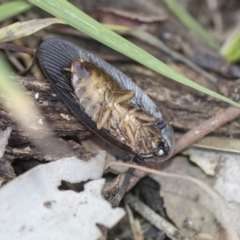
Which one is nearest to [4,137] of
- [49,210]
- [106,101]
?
[49,210]

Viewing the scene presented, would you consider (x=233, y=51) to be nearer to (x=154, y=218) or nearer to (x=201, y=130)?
(x=201, y=130)

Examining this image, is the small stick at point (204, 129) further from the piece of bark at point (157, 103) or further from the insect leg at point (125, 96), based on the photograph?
the insect leg at point (125, 96)

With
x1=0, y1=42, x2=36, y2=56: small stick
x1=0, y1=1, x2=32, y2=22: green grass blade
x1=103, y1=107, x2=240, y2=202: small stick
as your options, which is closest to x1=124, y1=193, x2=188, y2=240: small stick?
x1=103, y1=107, x2=240, y2=202: small stick

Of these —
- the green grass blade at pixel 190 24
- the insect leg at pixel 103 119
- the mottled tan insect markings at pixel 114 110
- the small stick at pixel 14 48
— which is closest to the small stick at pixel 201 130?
the mottled tan insect markings at pixel 114 110

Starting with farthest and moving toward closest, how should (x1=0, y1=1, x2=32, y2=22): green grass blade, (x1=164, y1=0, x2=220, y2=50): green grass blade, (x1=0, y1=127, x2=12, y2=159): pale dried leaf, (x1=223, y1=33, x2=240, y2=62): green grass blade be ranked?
(x1=164, y1=0, x2=220, y2=50): green grass blade < (x1=223, y1=33, x2=240, y2=62): green grass blade < (x1=0, y1=1, x2=32, y2=22): green grass blade < (x1=0, y1=127, x2=12, y2=159): pale dried leaf

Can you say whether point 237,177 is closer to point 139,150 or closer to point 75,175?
point 139,150

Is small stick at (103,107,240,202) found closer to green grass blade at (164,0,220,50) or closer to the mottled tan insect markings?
the mottled tan insect markings
